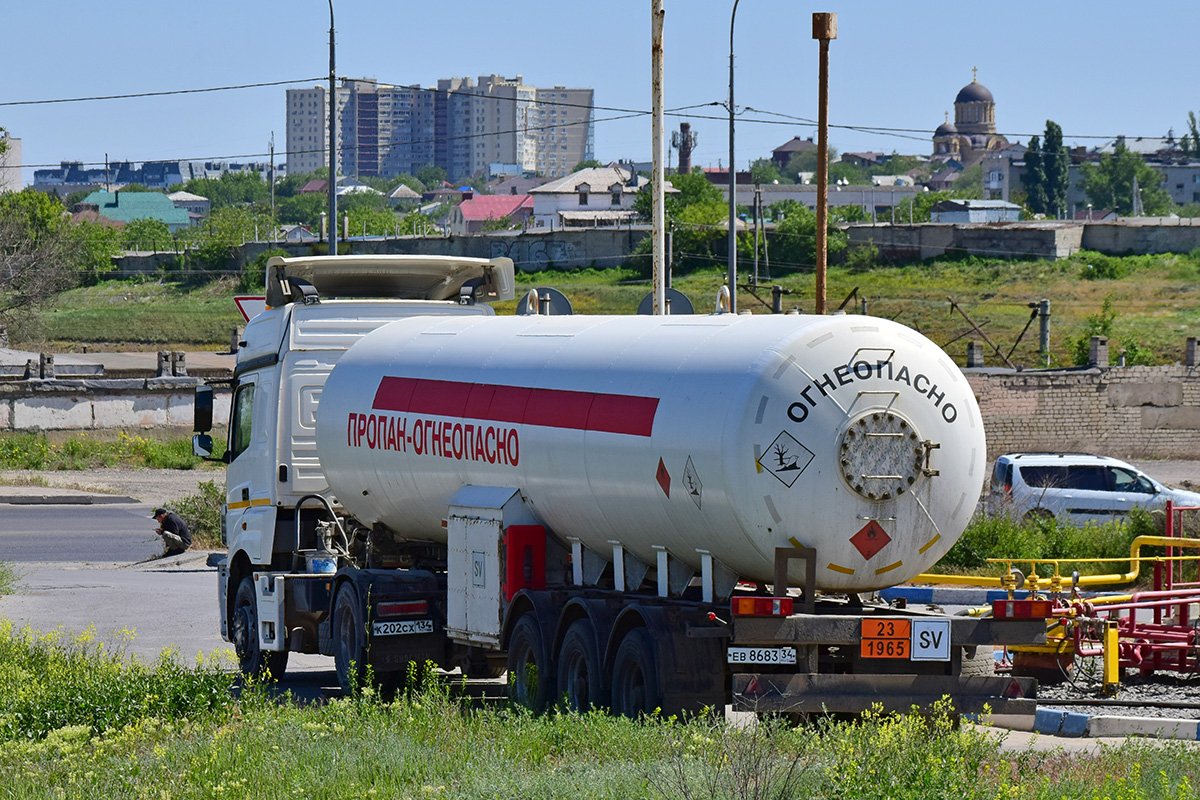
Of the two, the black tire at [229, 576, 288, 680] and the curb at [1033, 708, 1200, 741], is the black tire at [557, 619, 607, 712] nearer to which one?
the curb at [1033, 708, 1200, 741]

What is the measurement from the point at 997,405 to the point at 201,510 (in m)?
23.0

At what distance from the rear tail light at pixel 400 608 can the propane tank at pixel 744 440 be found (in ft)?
5.27

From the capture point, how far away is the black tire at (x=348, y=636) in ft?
43.1

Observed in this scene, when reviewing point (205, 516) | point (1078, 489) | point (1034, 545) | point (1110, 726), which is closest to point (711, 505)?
point (1110, 726)

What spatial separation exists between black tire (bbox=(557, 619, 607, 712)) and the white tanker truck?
24 millimetres

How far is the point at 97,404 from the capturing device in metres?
42.2

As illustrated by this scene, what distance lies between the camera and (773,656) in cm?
938

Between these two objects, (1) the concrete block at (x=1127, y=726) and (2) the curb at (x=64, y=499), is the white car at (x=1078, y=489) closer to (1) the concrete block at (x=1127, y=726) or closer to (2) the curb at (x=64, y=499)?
(1) the concrete block at (x=1127, y=726)

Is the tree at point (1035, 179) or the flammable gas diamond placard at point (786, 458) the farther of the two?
the tree at point (1035, 179)

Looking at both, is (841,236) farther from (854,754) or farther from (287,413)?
(854,754)

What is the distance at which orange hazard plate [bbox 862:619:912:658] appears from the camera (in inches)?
370

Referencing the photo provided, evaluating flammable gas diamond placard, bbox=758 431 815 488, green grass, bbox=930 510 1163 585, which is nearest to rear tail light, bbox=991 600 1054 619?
flammable gas diamond placard, bbox=758 431 815 488

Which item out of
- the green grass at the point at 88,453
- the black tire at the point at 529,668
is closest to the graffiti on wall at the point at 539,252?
the green grass at the point at 88,453

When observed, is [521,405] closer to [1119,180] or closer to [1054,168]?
[1054,168]
